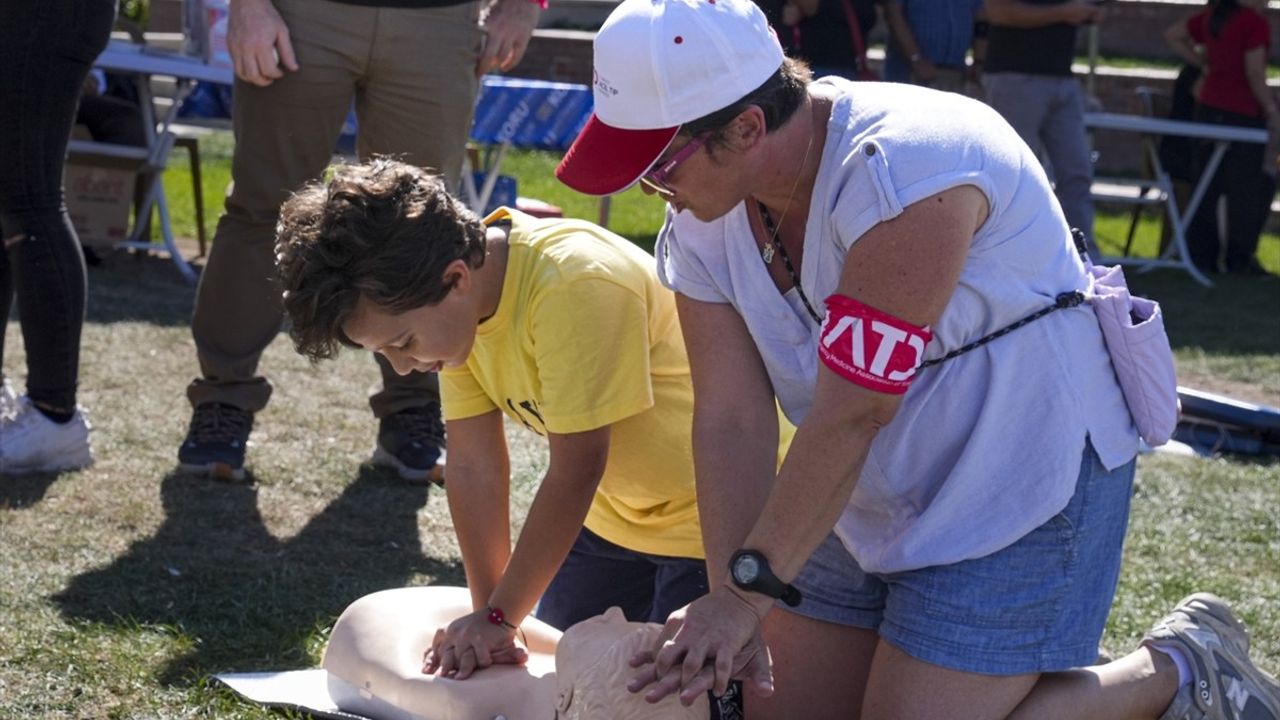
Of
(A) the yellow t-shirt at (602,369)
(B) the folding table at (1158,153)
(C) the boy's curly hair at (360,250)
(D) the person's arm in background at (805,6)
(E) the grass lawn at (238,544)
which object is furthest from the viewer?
(B) the folding table at (1158,153)

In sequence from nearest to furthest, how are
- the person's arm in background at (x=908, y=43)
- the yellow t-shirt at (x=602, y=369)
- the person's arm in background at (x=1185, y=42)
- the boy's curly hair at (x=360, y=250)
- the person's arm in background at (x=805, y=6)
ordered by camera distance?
the boy's curly hair at (x=360, y=250), the yellow t-shirt at (x=602, y=369), the person's arm in background at (x=805, y=6), the person's arm in background at (x=908, y=43), the person's arm in background at (x=1185, y=42)

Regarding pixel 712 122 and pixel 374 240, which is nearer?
pixel 712 122

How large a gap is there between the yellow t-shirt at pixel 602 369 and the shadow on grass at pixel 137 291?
3.50 meters

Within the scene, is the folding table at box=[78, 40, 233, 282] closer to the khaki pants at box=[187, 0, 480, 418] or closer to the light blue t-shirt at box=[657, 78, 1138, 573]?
the khaki pants at box=[187, 0, 480, 418]

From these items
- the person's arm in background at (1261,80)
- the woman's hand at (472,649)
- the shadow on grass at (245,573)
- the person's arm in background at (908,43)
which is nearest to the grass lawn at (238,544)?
the shadow on grass at (245,573)

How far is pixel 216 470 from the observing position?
3832 mm

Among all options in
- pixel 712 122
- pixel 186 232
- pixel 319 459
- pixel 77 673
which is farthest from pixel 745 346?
pixel 186 232

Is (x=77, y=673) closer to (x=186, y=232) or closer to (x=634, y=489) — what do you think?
(x=634, y=489)

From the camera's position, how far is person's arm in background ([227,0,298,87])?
3631 mm

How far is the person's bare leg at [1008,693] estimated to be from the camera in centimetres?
216

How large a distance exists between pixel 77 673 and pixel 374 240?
0.97m

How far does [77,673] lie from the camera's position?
269 cm

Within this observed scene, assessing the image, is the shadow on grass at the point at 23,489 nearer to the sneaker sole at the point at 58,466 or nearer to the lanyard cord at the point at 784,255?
the sneaker sole at the point at 58,466

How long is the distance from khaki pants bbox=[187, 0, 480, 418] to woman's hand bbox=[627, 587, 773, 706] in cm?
206
